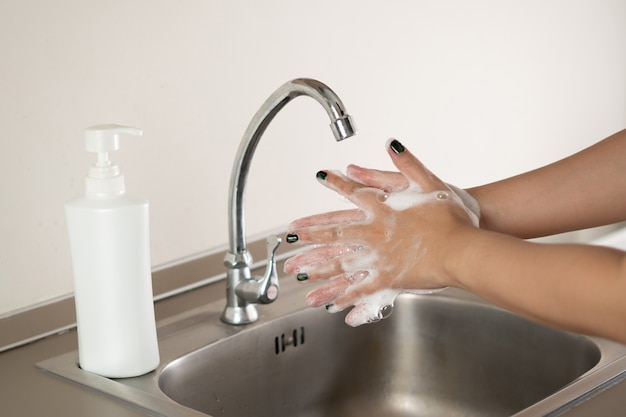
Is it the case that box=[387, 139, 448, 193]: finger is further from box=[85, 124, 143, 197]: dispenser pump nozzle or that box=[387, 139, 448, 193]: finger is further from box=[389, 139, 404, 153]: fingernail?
box=[85, 124, 143, 197]: dispenser pump nozzle

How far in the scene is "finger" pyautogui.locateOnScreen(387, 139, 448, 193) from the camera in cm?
107

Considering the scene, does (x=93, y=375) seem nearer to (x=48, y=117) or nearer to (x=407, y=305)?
(x=48, y=117)

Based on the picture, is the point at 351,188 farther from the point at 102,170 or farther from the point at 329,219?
the point at 102,170

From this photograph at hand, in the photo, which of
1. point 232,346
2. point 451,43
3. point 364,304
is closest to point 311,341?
point 232,346

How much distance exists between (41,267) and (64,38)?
306 millimetres

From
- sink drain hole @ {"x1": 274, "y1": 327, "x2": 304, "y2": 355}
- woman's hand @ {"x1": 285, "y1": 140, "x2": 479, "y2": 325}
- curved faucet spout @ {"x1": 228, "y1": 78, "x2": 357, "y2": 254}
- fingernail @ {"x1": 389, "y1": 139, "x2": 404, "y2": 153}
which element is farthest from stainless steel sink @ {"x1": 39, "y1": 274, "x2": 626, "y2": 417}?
fingernail @ {"x1": 389, "y1": 139, "x2": 404, "y2": 153}

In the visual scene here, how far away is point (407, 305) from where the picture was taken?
1484 mm

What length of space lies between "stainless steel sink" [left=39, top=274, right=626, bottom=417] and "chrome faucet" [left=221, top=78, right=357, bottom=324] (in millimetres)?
32

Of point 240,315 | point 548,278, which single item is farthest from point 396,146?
point 240,315

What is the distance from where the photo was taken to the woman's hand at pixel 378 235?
3.38 feet

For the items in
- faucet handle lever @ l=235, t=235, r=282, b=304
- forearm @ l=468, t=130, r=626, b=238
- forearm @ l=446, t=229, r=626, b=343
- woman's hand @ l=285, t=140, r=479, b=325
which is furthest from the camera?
faucet handle lever @ l=235, t=235, r=282, b=304

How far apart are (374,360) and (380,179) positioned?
1.45 feet

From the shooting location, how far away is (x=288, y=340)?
54.2 inches

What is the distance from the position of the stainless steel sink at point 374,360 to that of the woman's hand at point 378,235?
0.25 m
